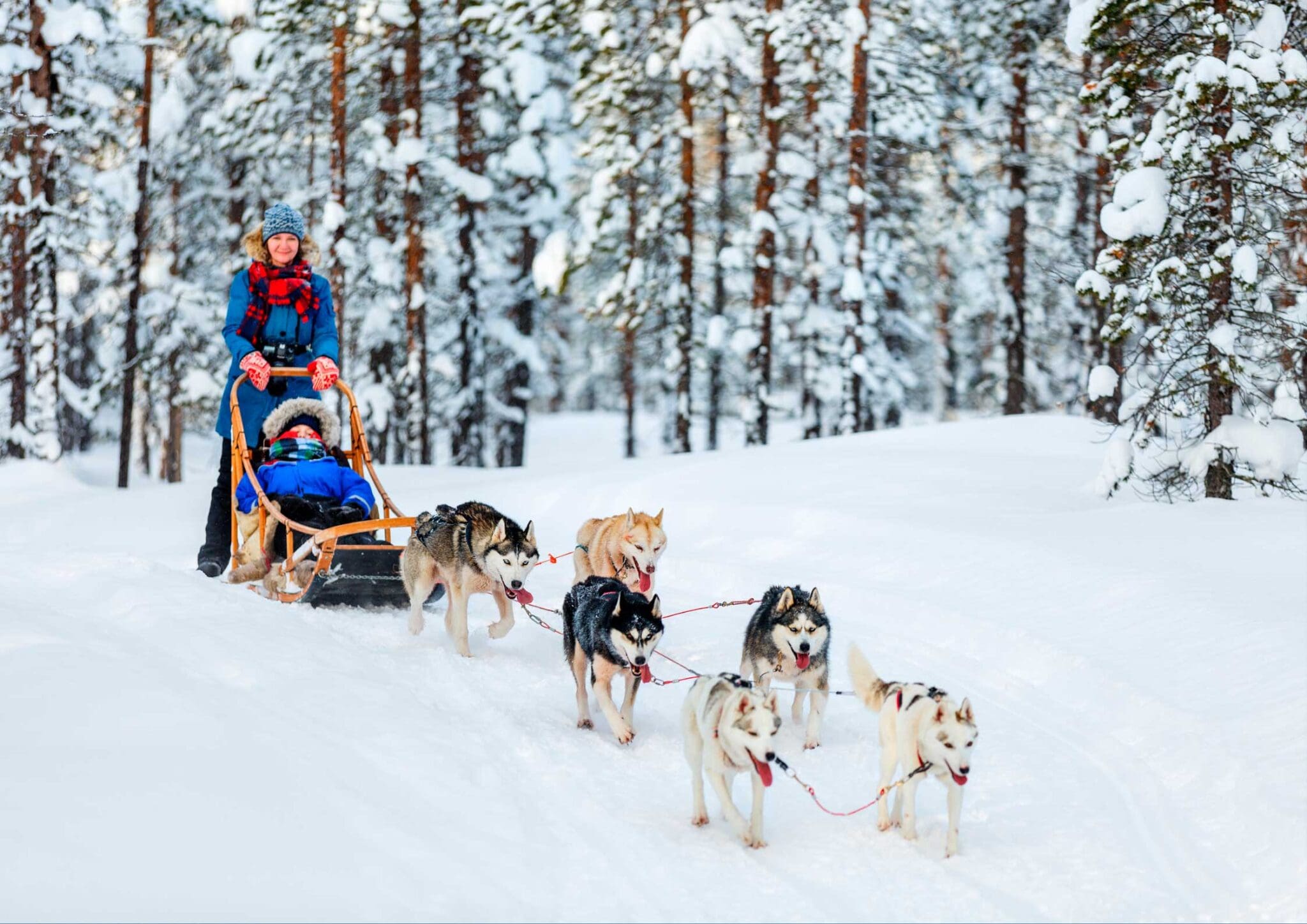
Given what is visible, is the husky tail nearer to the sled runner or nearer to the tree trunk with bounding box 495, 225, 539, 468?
the sled runner

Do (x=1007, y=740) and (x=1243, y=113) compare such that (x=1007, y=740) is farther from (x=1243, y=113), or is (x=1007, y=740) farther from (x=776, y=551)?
(x=1243, y=113)

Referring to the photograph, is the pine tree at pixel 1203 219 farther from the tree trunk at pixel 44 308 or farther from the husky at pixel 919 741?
the tree trunk at pixel 44 308

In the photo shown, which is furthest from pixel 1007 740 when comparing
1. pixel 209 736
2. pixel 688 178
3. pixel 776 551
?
pixel 688 178

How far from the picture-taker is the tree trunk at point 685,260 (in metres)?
17.7

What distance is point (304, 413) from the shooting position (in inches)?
309

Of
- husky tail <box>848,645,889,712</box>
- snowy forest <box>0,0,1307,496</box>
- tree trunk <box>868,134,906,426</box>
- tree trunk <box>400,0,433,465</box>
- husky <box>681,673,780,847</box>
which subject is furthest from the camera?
tree trunk <box>868,134,906,426</box>

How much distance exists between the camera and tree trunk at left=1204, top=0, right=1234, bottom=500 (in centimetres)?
872

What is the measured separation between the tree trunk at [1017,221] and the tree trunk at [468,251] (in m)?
9.31

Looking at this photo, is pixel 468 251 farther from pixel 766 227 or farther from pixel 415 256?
pixel 766 227

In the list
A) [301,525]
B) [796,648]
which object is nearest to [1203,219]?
[796,648]

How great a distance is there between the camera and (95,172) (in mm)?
19062

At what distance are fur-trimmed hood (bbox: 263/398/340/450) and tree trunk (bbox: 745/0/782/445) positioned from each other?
10711 mm

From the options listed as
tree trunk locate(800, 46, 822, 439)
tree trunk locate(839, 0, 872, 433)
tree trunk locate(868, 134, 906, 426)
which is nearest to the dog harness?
tree trunk locate(839, 0, 872, 433)

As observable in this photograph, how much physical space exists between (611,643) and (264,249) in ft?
15.0
